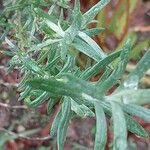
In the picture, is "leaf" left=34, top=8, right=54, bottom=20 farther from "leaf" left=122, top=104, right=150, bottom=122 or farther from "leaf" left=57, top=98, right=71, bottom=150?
"leaf" left=122, top=104, right=150, bottom=122

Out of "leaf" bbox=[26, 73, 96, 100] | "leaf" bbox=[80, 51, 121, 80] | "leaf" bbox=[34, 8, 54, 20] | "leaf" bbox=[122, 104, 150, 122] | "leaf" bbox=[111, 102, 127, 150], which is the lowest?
"leaf" bbox=[111, 102, 127, 150]

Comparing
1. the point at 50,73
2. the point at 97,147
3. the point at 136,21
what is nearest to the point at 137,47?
the point at 136,21

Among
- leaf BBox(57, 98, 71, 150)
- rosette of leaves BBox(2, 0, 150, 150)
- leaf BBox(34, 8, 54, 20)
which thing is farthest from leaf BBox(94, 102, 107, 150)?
leaf BBox(34, 8, 54, 20)

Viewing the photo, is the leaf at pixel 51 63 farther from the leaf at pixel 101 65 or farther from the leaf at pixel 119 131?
the leaf at pixel 119 131

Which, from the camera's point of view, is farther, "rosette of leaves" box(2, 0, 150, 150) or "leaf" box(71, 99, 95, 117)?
"leaf" box(71, 99, 95, 117)

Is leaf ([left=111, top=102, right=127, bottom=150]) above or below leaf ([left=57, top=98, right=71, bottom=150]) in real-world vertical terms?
below

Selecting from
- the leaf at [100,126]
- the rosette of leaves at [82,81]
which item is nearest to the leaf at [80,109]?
the rosette of leaves at [82,81]

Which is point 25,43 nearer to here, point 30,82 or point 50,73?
point 50,73

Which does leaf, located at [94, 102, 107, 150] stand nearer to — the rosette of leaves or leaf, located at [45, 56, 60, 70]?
the rosette of leaves
